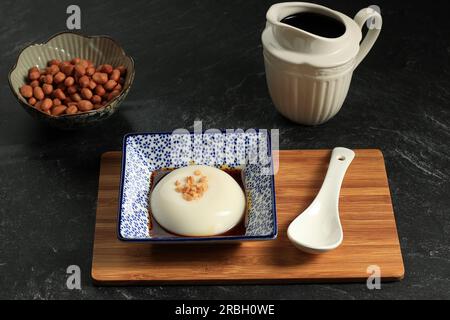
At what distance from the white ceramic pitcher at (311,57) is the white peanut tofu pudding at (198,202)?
0.21 m

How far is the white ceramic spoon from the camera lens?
103 cm

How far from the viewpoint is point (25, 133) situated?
1.29m

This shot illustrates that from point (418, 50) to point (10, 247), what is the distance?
0.95 meters

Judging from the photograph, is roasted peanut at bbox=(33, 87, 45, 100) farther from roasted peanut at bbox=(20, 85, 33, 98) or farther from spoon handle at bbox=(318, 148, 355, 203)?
spoon handle at bbox=(318, 148, 355, 203)

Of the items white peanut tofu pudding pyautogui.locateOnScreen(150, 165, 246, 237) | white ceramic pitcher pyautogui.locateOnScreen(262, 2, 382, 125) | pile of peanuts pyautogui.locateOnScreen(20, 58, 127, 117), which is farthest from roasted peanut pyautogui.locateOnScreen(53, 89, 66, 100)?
white ceramic pitcher pyautogui.locateOnScreen(262, 2, 382, 125)

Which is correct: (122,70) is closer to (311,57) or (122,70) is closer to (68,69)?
(68,69)

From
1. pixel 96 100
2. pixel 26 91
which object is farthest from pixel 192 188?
pixel 26 91

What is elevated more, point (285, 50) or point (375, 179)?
point (285, 50)

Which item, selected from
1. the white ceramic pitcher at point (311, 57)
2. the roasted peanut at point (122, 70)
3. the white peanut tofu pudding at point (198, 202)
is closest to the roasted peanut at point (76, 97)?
the roasted peanut at point (122, 70)

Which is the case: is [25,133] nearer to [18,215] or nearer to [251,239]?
[18,215]

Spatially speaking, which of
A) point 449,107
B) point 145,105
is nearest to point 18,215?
point 145,105

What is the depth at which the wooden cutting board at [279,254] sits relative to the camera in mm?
1018

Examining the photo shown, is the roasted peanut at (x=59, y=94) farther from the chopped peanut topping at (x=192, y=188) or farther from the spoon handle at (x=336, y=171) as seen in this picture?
the spoon handle at (x=336, y=171)
